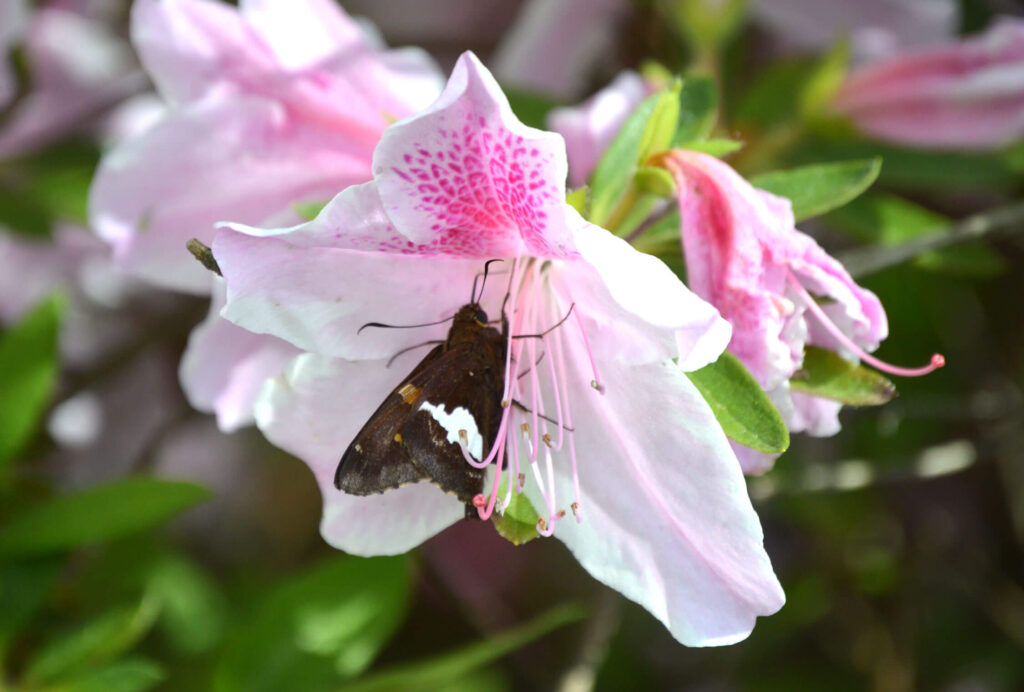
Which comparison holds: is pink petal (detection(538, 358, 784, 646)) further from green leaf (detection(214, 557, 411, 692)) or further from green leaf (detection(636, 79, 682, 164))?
green leaf (detection(214, 557, 411, 692))

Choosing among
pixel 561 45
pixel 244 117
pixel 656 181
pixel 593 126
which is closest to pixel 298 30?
pixel 244 117

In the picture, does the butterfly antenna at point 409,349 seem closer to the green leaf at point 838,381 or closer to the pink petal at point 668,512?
the pink petal at point 668,512

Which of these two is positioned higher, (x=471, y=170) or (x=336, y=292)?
(x=471, y=170)

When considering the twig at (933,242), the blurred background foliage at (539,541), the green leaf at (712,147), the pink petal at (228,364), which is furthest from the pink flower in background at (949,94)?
the pink petal at (228,364)

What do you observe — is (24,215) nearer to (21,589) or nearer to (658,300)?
(21,589)

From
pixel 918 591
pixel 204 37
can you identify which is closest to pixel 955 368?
pixel 918 591
